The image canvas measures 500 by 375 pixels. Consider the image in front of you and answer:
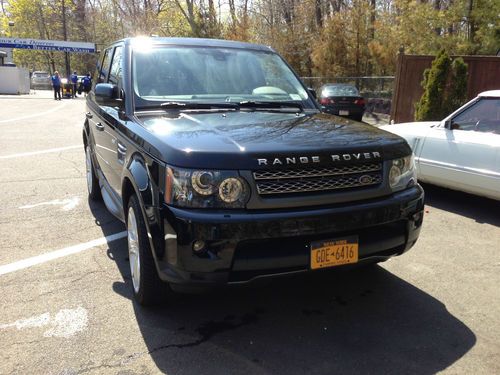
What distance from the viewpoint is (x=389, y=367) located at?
110 inches

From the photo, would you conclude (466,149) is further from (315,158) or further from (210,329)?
(210,329)

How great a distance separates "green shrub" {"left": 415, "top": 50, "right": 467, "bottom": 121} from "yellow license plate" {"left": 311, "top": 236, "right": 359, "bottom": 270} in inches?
336

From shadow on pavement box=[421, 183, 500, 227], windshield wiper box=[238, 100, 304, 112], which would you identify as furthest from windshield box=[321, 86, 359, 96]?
windshield wiper box=[238, 100, 304, 112]

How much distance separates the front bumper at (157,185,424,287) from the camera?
2.72m

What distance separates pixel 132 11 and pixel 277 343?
2303 inches

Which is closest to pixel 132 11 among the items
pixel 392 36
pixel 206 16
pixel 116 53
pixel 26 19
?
pixel 26 19

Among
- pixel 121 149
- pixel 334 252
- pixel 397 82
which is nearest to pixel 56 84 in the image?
pixel 397 82

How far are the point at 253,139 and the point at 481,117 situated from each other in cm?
426

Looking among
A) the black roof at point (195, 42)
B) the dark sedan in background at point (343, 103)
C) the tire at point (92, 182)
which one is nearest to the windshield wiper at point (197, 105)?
the black roof at point (195, 42)

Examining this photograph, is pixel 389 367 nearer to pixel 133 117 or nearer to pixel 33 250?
pixel 133 117

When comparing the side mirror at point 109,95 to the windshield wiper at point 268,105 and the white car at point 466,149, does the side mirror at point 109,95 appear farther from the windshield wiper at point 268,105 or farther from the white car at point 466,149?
the white car at point 466,149

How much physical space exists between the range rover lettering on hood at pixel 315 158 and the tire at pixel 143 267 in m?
0.97

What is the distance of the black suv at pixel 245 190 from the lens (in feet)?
9.07

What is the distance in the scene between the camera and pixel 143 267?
10.4 feet
